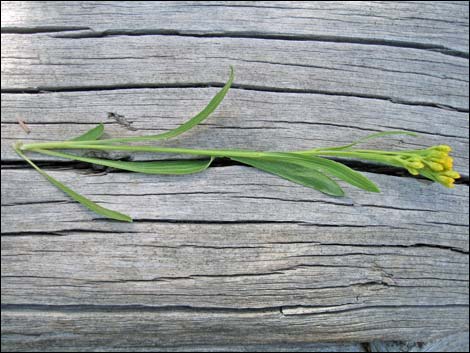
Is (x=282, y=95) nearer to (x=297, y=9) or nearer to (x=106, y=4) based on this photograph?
(x=297, y=9)

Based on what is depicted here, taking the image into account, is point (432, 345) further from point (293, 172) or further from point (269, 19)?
point (269, 19)

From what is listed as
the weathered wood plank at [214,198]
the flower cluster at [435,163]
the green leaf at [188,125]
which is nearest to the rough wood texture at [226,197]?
the weathered wood plank at [214,198]

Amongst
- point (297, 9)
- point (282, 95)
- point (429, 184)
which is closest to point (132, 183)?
point (282, 95)

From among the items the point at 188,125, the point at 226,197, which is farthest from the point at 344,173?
the point at 188,125

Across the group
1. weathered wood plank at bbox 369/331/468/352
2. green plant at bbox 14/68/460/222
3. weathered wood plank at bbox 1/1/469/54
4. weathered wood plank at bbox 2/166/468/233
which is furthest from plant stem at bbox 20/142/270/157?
weathered wood plank at bbox 369/331/468/352

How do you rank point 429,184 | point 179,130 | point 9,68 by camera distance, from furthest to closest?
point 429,184 → point 9,68 → point 179,130

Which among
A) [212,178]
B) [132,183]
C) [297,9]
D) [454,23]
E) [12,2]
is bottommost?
[132,183]

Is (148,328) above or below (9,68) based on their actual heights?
below

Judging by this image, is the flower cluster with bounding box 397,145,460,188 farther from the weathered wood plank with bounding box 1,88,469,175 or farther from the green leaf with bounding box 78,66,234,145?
the green leaf with bounding box 78,66,234,145
